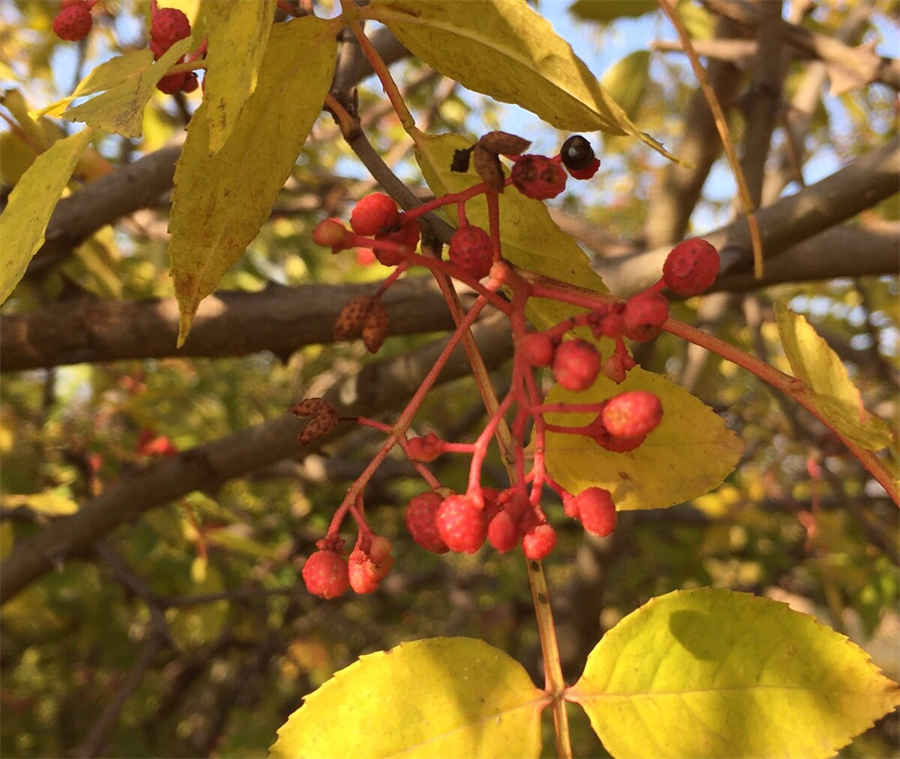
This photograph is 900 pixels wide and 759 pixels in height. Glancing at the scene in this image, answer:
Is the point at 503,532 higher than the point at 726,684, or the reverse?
the point at 503,532

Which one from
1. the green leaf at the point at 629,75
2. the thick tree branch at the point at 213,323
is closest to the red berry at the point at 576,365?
the thick tree branch at the point at 213,323

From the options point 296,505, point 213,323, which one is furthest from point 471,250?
point 296,505

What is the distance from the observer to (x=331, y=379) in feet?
8.00

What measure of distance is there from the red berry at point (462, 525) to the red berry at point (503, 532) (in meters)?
0.01

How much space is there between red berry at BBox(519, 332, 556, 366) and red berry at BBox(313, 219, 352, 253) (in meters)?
0.17

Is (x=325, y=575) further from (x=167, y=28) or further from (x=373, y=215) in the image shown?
(x=167, y=28)

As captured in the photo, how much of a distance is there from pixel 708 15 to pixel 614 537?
1526mm

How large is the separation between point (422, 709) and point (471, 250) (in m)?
0.38

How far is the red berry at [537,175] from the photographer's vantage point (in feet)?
2.20

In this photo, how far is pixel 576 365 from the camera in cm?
61

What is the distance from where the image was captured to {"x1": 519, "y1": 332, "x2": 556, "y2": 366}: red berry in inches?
25.1

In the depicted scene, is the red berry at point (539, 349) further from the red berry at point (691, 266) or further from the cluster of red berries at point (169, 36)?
the cluster of red berries at point (169, 36)

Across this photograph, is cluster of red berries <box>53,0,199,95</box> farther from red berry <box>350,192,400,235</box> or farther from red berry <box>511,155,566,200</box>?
red berry <box>511,155,566,200</box>

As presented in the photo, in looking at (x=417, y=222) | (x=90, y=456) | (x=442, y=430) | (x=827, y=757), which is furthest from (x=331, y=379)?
(x=827, y=757)
